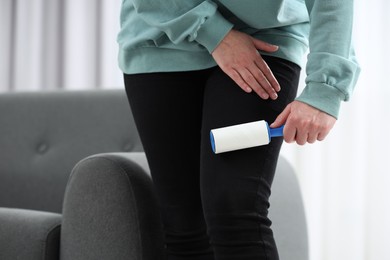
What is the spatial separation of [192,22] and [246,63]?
117 mm

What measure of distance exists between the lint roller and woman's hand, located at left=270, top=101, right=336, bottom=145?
19mm

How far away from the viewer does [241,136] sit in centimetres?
94

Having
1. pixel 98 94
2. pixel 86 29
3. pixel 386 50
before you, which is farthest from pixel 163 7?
pixel 86 29

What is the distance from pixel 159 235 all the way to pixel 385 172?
4.20 feet

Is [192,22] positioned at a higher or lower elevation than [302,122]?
higher

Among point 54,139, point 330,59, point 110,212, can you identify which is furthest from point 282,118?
point 54,139

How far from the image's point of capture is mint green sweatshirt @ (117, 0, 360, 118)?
38.3 inches

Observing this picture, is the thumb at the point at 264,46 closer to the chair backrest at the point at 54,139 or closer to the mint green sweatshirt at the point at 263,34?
the mint green sweatshirt at the point at 263,34

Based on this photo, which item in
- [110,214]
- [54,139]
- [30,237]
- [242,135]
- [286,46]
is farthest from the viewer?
[54,139]

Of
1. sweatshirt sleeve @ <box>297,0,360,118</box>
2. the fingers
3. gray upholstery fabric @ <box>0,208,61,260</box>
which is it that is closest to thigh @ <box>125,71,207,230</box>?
the fingers

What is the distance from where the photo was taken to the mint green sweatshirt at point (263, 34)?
974 millimetres

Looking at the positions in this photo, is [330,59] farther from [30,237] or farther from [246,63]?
[30,237]

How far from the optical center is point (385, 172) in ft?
7.73

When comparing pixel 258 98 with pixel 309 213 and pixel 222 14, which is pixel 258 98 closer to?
pixel 222 14
